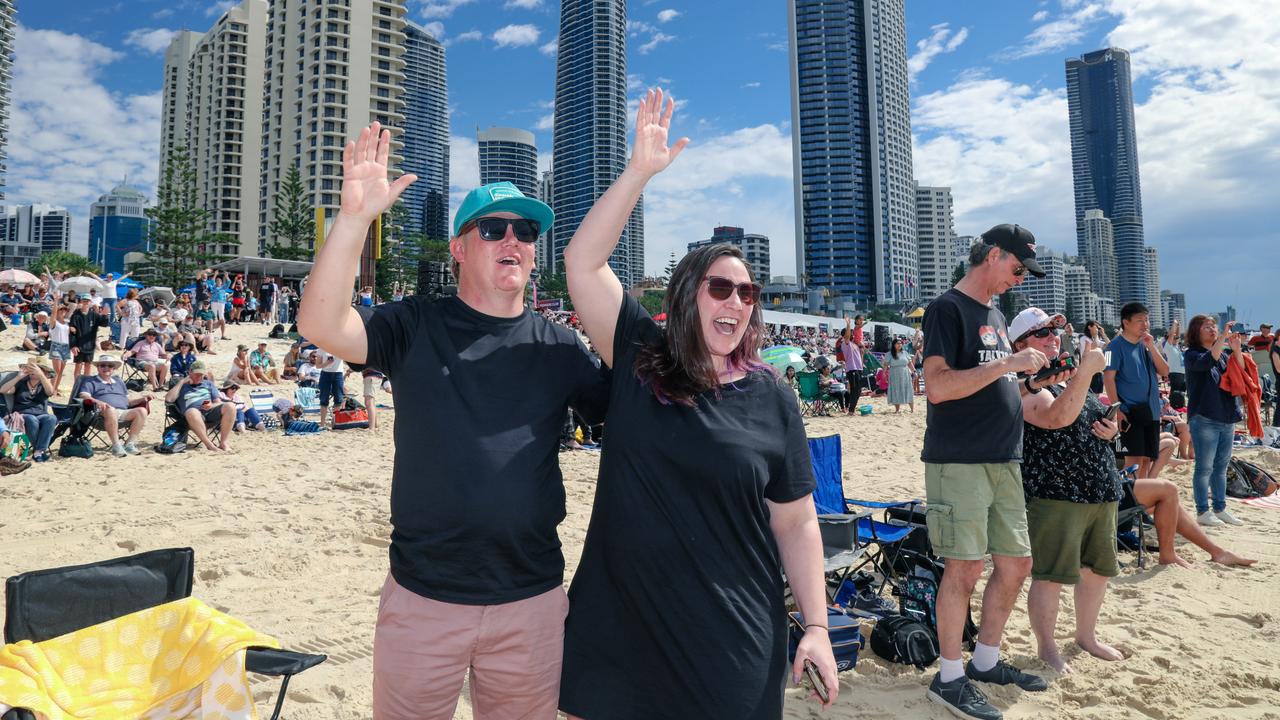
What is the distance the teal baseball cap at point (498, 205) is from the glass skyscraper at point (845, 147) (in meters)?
135

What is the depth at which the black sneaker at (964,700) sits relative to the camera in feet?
9.86

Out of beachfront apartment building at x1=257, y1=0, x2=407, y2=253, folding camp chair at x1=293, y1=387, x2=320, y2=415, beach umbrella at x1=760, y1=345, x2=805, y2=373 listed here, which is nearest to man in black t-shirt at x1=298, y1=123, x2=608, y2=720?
folding camp chair at x1=293, y1=387, x2=320, y2=415

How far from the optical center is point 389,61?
75688 millimetres

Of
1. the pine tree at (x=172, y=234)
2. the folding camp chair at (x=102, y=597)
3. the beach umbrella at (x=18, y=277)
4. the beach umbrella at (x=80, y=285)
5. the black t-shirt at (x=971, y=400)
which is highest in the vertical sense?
the pine tree at (x=172, y=234)

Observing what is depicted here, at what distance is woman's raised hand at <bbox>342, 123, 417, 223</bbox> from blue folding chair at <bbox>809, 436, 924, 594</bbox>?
10.0 ft

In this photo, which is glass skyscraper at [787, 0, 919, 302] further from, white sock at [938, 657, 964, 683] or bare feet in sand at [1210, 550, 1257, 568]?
white sock at [938, 657, 964, 683]

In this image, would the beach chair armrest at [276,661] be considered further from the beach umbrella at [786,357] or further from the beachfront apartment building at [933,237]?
the beachfront apartment building at [933,237]

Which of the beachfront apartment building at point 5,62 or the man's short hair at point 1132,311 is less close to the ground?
the beachfront apartment building at point 5,62

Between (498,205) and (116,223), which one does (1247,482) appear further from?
(116,223)

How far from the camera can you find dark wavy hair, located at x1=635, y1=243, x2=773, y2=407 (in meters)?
1.65

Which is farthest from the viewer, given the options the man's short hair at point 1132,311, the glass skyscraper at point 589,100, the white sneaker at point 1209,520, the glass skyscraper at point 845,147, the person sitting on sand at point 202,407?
the glass skyscraper at point 589,100

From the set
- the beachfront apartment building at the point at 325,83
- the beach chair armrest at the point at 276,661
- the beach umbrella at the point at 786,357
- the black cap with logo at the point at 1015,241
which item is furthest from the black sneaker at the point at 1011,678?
the beachfront apartment building at the point at 325,83

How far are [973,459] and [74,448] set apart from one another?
10219mm

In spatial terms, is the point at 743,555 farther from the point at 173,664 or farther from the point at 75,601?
the point at 75,601
